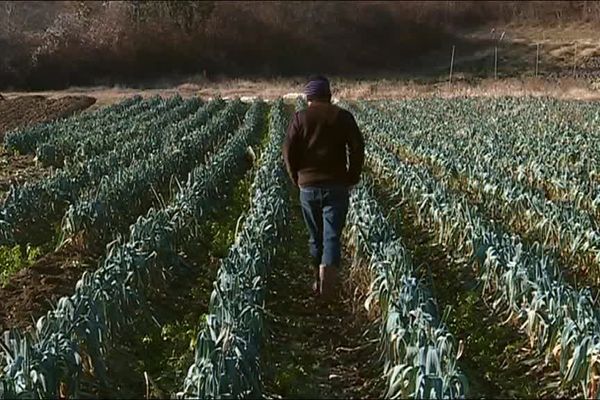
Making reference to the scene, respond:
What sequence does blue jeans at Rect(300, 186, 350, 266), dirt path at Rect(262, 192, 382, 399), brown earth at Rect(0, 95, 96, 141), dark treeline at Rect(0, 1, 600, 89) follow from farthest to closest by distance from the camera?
1. dark treeline at Rect(0, 1, 600, 89)
2. brown earth at Rect(0, 95, 96, 141)
3. blue jeans at Rect(300, 186, 350, 266)
4. dirt path at Rect(262, 192, 382, 399)

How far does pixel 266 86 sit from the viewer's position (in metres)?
40.2

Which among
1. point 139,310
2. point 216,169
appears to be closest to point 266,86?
point 216,169

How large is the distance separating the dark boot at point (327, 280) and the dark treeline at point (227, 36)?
38.1m

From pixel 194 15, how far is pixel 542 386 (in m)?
48.6

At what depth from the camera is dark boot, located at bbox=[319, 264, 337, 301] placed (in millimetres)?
6586

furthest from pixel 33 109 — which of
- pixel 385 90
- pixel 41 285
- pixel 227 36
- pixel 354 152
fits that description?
pixel 227 36

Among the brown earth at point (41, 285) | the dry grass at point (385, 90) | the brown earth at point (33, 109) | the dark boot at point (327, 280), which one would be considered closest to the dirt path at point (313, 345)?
the dark boot at point (327, 280)

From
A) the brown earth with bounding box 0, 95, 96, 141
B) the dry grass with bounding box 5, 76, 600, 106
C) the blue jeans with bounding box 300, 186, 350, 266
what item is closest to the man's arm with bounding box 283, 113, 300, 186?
the blue jeans with bounding box 300, 186, 350, 266

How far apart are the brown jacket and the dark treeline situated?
37991 millimetres

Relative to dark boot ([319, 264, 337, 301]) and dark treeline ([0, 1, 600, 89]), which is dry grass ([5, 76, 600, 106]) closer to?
dark treeline ([0, 1, 600, 89])

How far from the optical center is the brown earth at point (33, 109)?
920 inches

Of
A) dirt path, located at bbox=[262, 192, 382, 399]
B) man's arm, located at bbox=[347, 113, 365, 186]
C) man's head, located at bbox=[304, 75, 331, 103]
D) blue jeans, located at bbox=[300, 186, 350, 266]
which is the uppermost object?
man's head, located at bbox=[304, 75, 331, 103]

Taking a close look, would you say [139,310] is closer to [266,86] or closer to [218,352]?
[218,352]

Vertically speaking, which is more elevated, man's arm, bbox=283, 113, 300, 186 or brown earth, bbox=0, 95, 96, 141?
man's arm, bbox=283, 113, 300, 186
